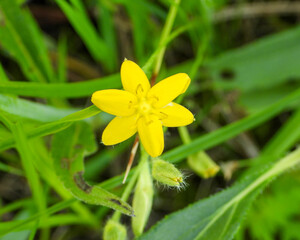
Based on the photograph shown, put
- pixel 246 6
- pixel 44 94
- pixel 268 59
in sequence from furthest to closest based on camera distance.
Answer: pixel 246 6 → pixel 268 59 → pixel 44 94

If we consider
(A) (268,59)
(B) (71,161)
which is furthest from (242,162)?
(B) (71,161)

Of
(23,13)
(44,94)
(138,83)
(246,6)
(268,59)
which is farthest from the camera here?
(246,6)

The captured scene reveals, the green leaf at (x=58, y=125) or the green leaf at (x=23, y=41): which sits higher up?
the green leaf at (x=23, y=41)

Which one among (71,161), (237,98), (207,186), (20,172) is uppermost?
(20,172)

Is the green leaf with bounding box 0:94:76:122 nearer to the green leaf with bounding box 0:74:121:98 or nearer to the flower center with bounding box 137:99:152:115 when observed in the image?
the green leaf with bounding box 0:74:121:98

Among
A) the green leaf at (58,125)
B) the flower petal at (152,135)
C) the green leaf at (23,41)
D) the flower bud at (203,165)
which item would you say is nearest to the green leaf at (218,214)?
the flower bud at (203,165)

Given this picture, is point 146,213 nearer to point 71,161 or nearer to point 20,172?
point 71,161

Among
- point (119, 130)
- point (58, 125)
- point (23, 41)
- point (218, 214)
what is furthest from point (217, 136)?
point (23, 41)

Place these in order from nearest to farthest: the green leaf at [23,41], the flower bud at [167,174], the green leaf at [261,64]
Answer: the flower bud at [167,174] → the green leaf at [23,41] → the green leaf at [261,64]

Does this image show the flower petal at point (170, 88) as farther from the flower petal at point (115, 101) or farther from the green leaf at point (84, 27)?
the green leaf at point (84, 27)
